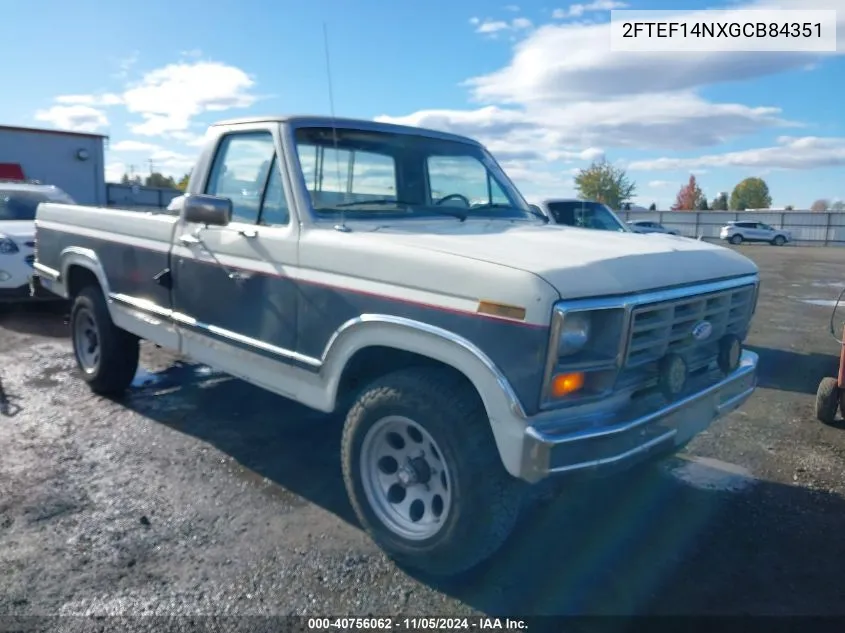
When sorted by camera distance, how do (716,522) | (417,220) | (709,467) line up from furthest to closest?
(709,467)
(417,220)
(716,522)

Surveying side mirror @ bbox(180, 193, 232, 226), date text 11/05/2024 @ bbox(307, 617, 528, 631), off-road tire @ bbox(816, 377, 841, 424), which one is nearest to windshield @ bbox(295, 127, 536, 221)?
side mirror @ bbox(180, 193, 232, 226)

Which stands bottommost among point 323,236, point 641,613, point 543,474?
point 641,613

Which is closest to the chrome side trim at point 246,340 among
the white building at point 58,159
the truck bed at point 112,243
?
the truck bed at point 112,243

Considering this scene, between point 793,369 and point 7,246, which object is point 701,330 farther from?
point 7,246

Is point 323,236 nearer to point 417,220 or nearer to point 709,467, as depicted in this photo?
point 417,220

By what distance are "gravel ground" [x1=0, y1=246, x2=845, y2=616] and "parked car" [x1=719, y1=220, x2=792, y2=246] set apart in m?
39.7

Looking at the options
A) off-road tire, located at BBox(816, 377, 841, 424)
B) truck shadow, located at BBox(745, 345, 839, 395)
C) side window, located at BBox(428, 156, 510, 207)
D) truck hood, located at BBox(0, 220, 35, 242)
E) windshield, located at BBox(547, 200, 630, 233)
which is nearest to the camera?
side window, located at BBox(428, 156, 510, 207)

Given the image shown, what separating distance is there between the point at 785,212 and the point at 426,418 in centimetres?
5063

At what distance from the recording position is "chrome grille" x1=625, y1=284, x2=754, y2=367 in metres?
3.21

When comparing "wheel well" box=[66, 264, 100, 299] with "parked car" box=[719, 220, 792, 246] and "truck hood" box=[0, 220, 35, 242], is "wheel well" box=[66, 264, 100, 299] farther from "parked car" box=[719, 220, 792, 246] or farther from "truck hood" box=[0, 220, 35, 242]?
"parked car" box=[719, 220, 792, 246]

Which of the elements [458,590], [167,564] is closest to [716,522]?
[458,590]

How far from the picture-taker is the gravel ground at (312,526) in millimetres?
3240

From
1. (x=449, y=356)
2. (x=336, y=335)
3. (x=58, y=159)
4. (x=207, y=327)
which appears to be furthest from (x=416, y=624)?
(x=58, y=159)

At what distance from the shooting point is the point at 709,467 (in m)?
4.75
